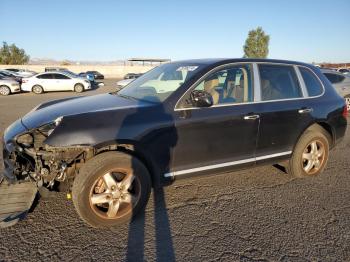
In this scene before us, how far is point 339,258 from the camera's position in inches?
101

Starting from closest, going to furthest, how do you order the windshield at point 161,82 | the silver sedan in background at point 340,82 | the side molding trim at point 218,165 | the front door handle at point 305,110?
the side molding trim at point 218,165
the windshield at point 161,82
the front door handle at point 305,110
the silver sedan in background at point 340,82

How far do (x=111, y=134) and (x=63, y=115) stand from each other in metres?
0.59

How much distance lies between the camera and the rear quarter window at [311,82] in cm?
423

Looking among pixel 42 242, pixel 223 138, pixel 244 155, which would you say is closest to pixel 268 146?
pixel 244 155

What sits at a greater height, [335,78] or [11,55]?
[11,55]

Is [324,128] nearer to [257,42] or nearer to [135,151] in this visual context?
[135,151]

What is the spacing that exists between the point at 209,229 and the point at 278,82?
229cm

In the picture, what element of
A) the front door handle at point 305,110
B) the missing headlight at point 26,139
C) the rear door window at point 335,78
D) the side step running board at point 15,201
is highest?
the rear door window at point 335,78

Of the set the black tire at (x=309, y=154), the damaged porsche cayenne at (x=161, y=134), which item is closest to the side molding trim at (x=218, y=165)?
the damaged porsche cayenne at (x=161, y=134)

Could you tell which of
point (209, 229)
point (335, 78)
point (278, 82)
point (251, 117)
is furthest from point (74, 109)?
point (335, 78)

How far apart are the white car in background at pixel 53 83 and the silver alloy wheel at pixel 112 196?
60.0 feet

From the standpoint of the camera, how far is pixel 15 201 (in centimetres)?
309

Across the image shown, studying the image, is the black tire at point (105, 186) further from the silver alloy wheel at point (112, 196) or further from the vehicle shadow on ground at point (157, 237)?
the vehicle shadow on ground at point (157, 237)

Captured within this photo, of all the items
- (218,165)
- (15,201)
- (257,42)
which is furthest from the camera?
(257,42)
